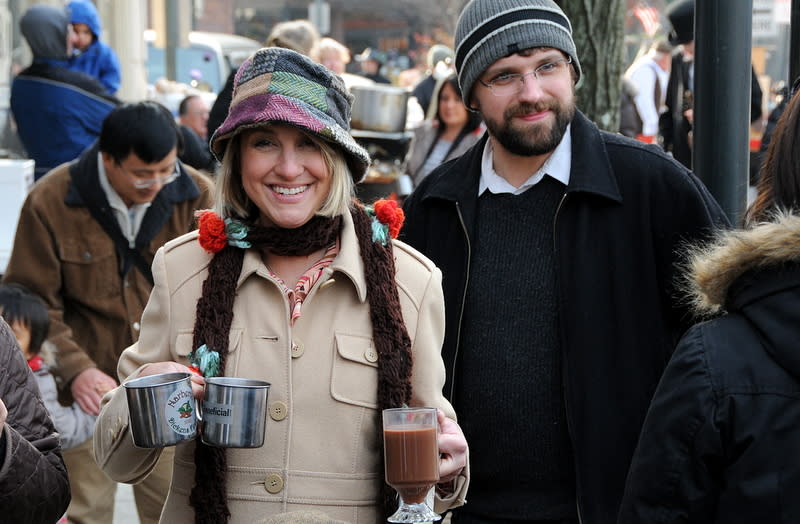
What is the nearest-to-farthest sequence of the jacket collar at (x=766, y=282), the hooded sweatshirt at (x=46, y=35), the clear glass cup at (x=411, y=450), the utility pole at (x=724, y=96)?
the jacket collar at (x=766, y=282) → the clear glass cup at (x=411, y=450) → the utility pole at (x=724, y=96) → the hooded sweatshirt at (x=46, y=35)

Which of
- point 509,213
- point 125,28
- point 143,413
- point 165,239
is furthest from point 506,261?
point 125,28

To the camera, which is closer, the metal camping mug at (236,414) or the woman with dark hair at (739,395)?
the woman with dark hair at (739,395)

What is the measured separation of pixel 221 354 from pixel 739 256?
130 cm

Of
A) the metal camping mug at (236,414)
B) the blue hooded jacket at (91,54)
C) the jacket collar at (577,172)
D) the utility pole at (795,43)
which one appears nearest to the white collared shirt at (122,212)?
the jacket collar at (577,172)

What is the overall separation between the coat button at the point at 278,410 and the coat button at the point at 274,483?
139mm

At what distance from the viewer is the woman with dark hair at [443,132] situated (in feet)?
29.3

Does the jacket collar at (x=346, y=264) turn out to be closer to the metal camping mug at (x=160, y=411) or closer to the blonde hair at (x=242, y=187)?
the blonde hair at (x=242, y=187)

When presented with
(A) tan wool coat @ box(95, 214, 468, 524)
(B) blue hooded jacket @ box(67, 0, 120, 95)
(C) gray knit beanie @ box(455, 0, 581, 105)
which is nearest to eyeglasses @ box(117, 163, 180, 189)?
(C) gray knit beanie @ box(455, 0, 581, 105)

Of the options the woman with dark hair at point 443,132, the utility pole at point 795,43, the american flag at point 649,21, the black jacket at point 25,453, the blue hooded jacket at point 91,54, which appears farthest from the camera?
the american flag at point 649,21

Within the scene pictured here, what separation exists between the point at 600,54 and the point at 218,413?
3451mm

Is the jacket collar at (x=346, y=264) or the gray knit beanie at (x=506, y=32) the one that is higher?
the gray knit beanie at (x=506, y=32)

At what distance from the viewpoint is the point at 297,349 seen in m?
2.95

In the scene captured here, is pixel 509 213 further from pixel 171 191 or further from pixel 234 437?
pixel 171 191

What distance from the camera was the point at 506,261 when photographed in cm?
357
